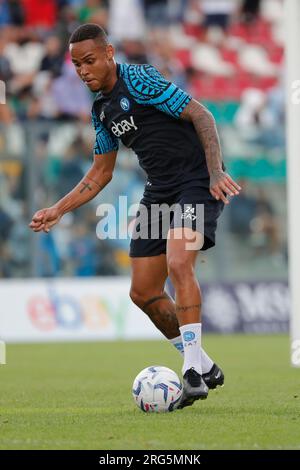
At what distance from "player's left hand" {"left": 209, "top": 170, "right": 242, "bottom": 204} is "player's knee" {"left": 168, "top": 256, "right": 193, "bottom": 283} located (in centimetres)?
51

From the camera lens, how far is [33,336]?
1762cm

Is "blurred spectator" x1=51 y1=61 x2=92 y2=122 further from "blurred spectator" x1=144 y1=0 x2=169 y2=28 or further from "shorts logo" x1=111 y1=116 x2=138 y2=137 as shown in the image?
"shorts logo" x1=111 y1=116 x2=138 y2=137

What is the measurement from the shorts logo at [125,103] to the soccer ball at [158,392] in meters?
2.00

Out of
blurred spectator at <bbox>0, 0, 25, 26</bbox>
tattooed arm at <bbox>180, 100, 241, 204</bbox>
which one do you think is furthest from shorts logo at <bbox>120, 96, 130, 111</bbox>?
blurred spectator at <bbox>0, 0, 25, 26</bbox>

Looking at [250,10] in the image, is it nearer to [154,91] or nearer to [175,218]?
[154,91]

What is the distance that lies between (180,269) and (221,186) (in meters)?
0.66

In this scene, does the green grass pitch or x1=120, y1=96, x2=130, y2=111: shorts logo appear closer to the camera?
the green grass pitch

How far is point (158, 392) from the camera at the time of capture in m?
7.24

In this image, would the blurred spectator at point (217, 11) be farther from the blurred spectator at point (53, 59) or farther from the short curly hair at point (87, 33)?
the short curly hair at point (87, 33)

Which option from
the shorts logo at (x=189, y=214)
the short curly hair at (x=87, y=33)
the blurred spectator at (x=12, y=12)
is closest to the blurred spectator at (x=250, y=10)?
the blurred spectator at (x=12, y=12)

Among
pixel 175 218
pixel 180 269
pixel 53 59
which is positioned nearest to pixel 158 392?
pixel 180 269

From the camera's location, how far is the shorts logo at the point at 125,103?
7.80 meters

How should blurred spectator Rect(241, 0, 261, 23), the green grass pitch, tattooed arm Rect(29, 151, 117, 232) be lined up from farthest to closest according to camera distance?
blurred spectator Rect(241, 0, 261, 23) → tattooed arm Rect(29, 151, 117, 232) → the green grass pitch

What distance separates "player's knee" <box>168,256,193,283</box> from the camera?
7.38 m
